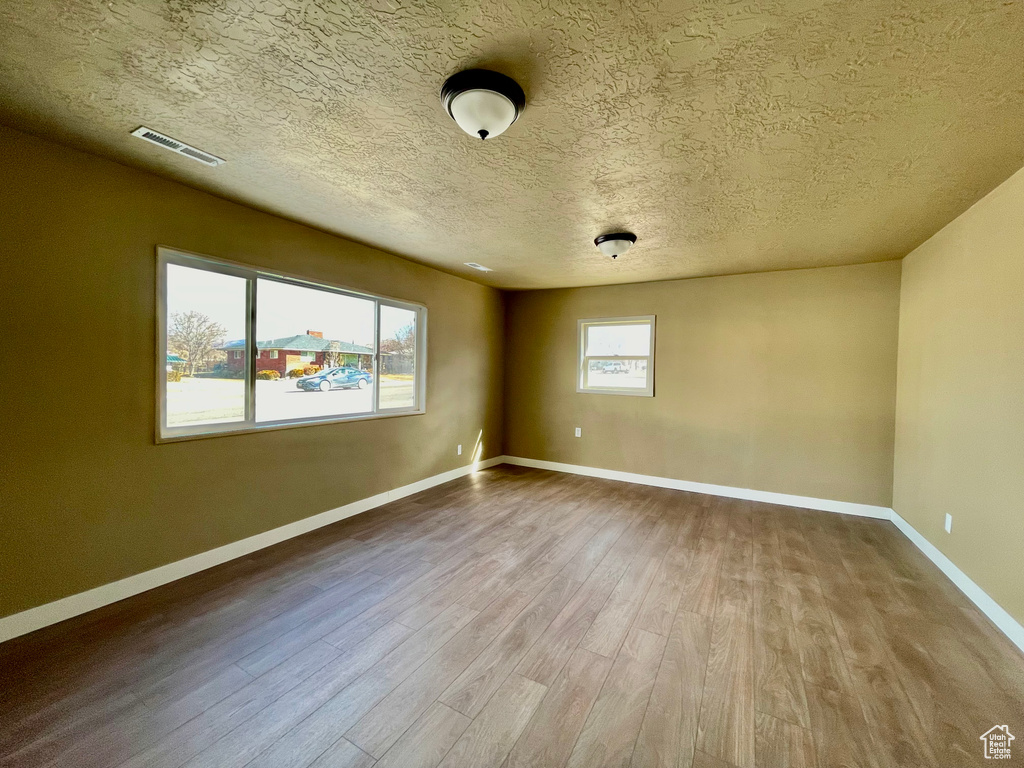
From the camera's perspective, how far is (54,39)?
1.32 meters

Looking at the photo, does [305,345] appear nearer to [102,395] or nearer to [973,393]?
[102,395]

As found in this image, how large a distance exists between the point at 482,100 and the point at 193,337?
2.41 m

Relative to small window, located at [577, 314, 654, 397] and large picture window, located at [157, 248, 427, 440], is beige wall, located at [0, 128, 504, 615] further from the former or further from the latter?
small window, located at [577, 314, 654, 397]

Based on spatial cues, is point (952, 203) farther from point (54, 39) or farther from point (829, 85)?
point (54, 39)

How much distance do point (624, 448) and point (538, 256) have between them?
2.67 meters

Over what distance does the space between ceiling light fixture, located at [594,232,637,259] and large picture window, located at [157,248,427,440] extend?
2124 millimetres

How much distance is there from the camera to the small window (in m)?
4.81

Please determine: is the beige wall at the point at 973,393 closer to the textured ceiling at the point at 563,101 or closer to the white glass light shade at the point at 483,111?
the textured ceiling at the point at 563,101

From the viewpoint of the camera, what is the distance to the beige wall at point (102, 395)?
6.29ft

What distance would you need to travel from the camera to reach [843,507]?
3840mm

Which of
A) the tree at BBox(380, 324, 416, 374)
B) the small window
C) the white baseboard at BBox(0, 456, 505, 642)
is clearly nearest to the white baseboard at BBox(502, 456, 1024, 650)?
the small window

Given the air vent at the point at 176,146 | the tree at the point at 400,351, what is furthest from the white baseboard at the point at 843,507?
the air vent at the point at 176,146

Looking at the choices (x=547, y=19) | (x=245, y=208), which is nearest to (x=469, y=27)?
(x=547, y=19)
